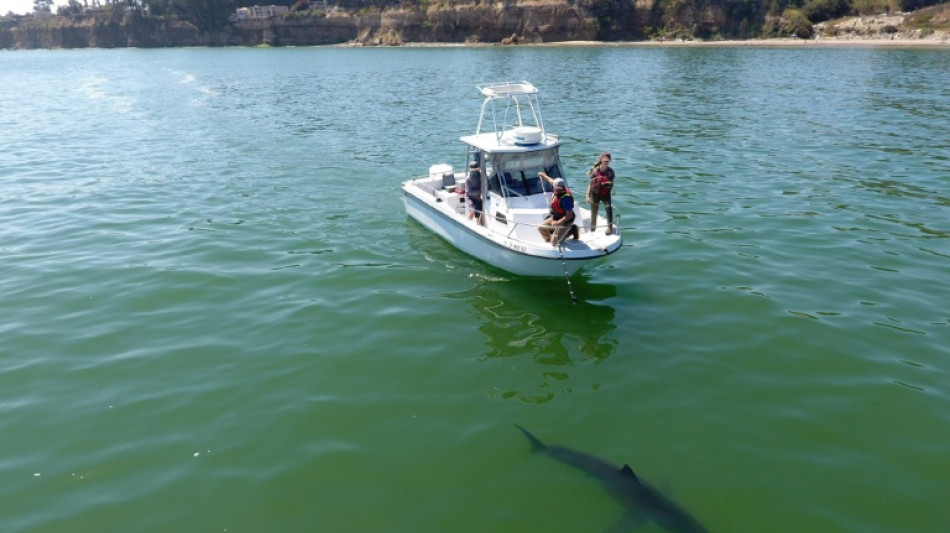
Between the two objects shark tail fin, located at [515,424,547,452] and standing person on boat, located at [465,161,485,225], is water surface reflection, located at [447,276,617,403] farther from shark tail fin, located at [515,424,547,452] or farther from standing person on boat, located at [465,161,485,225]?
standing person on boat, located at [465,161,485,225]

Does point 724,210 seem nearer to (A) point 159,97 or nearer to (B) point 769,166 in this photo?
(B) point 769,166

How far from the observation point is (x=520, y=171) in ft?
50.1

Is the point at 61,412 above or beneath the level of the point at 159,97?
beneath

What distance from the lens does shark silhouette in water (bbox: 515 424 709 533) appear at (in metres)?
7.50

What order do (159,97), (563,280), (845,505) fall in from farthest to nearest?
(159,97) → (563,280) → (845,505)

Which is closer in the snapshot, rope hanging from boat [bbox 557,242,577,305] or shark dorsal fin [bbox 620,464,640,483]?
shark dorsal fin [bbox 620,464,640,483]

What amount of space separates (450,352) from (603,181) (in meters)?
5.31

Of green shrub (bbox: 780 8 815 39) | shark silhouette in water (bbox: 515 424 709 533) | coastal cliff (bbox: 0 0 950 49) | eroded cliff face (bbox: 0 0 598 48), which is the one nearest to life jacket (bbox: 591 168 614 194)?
shark silhouette in water (bbox: 515 424 709 533)

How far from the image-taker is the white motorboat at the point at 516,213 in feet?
43.0

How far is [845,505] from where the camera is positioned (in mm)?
7891

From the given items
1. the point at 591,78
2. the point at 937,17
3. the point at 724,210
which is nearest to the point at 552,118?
the point at 724,210

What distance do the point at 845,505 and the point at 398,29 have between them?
132 meters

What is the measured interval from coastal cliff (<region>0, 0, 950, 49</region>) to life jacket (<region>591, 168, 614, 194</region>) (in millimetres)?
91955

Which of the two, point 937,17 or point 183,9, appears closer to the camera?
point 937,17
